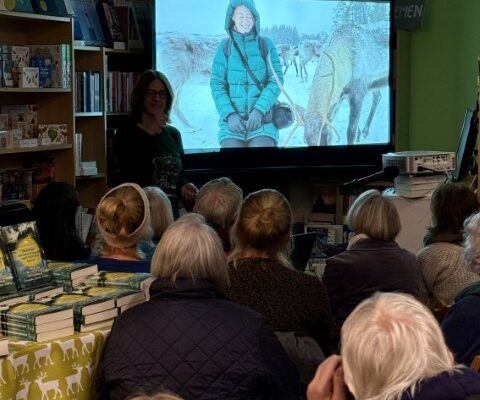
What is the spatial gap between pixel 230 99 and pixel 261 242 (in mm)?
3416

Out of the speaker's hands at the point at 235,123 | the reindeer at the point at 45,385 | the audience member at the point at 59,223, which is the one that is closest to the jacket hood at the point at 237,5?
the speaker's hands at the point at 235,123

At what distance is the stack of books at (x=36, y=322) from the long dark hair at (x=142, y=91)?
11.1 feet

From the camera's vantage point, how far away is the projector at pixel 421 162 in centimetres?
571

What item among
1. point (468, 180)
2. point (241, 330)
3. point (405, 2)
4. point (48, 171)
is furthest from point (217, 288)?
point (405, 2)

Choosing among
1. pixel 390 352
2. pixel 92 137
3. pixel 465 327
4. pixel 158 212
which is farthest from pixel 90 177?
pixel 390 352

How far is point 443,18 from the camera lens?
7.48 meters

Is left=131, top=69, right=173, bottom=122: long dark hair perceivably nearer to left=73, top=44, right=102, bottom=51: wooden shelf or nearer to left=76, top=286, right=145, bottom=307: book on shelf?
left=73, top=44, right=102, bottom=51: wooden shelf

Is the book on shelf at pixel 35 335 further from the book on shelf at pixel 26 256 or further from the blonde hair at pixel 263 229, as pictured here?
the blonde hair at pixel 263 229

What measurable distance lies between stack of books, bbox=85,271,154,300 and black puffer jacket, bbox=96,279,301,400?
0.20m

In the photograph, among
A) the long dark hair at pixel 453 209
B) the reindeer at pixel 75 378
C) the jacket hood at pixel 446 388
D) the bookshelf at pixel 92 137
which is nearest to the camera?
the jacket hood at pixel 446 388

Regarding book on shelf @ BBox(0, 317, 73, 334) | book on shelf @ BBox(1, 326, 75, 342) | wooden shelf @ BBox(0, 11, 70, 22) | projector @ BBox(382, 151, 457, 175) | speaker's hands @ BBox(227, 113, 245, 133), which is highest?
wooden shelf @ BBox(0, 11, 70, 22)

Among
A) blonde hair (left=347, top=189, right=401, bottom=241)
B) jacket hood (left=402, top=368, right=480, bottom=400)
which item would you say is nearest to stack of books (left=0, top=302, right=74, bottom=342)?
jacket hood (left=402, top=368, right=480, bottom=400)

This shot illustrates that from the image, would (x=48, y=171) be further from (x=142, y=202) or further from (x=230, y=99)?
(x=142, y=202)

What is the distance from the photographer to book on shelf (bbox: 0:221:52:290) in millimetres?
2830
